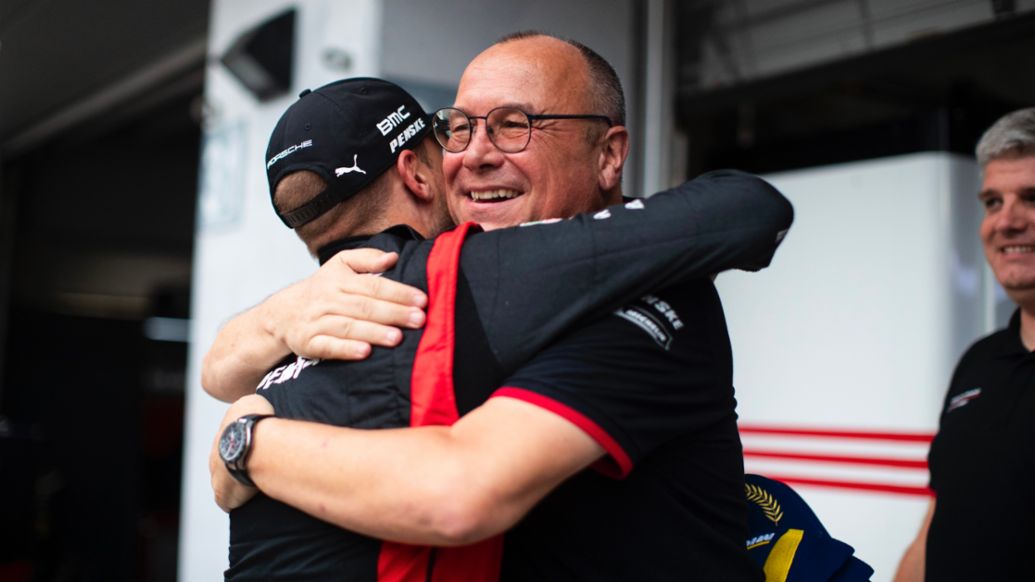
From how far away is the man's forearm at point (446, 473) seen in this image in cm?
110

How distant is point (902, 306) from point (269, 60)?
8.47 ft

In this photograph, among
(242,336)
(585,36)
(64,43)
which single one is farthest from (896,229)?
(64,43)

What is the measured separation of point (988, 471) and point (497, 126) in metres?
1.45

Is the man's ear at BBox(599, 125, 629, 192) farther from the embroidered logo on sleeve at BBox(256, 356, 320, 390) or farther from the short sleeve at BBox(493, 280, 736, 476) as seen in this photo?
the embroidered logo on sleeve at BBox(256, 356, 320, 390)

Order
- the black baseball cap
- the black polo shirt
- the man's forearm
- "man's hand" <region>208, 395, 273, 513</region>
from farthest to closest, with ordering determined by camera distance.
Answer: the black polo shirt, the black baseball cap, "man's hand" <region>208, 395, 273, 513</region>, the man's forearm

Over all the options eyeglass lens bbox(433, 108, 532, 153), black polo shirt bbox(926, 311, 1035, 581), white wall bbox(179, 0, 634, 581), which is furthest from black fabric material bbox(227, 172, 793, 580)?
white wall bbox(179, 0, 634, 581)

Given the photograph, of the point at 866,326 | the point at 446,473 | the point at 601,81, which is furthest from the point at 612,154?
the point at 866,326

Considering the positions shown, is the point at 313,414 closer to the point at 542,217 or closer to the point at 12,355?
the point at 542,217

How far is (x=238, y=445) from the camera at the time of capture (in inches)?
50.6

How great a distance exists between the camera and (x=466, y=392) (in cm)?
119

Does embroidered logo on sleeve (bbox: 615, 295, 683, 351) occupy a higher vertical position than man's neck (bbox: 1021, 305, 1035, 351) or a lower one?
lower

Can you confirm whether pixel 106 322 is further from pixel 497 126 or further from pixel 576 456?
pixel 576 456

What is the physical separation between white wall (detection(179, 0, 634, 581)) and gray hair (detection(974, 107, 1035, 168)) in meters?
1.74

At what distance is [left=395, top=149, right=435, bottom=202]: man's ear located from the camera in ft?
5.28
